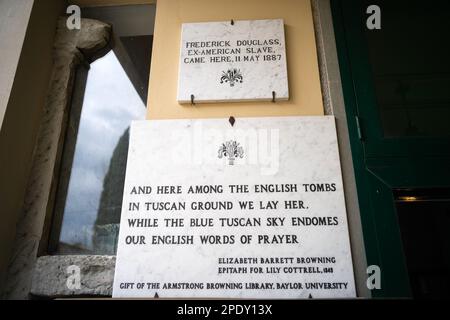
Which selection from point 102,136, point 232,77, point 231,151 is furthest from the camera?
point 102,136

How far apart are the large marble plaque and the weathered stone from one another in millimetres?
149

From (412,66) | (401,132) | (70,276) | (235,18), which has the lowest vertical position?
(70,276)

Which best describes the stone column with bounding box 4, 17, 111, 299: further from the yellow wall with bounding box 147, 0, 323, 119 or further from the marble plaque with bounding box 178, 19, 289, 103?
the marble plaque with bounding box 178, 19, 289, 103

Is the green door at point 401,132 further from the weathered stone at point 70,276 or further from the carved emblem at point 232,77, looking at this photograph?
the weathered stone at point 70,276

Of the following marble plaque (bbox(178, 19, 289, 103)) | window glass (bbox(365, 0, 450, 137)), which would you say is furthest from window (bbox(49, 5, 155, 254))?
window glass (bbox(365, 0, 450, 137))

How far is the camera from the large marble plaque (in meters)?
1.67

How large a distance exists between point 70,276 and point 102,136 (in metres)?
0.99

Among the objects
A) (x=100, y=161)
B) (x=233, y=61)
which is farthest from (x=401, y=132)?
(x=100, y=161)

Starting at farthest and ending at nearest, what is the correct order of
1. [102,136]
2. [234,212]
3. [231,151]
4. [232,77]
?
1. [102,136]
2. [232,77]
3. [231,151]
4. [234,212]

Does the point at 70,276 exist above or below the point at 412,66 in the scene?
below

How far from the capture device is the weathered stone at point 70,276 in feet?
5.84

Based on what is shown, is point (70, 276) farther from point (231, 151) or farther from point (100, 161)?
point (231, 151)

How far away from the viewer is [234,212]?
1.78 metres
